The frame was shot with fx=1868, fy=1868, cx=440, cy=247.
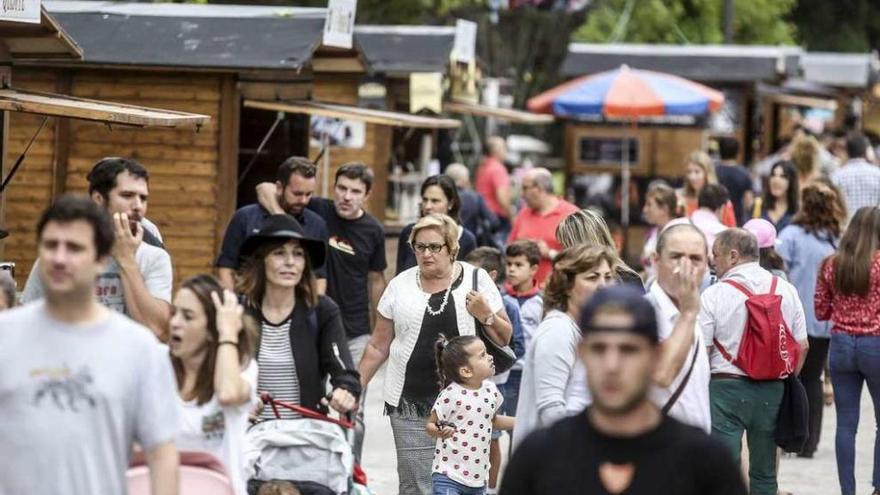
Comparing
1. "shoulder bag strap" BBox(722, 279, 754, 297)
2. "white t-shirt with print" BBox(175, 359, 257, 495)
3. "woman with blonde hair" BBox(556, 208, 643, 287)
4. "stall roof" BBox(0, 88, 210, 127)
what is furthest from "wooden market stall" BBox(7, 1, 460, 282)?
"white t-shirt with print" BBox(175, 359, 257, 495)

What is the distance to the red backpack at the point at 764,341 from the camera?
30.7 feet

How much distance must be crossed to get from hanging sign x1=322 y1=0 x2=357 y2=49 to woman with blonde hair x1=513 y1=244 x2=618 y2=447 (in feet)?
25.3

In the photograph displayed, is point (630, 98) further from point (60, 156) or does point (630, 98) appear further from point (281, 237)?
point (281, 237)

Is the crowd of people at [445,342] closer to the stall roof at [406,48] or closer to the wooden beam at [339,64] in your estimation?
the wooden beam at [339,64]

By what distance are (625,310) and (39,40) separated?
25.7ft

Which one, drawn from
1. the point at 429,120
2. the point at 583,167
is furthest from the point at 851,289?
the point at 583,167

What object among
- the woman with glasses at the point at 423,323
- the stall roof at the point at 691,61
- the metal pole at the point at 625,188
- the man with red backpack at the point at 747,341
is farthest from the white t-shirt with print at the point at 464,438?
the stall roof at the point at 691,61

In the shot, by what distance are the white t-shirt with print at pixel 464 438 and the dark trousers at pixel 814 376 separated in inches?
151

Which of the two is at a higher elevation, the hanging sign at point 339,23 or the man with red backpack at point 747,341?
the hanging sign at point 339,23

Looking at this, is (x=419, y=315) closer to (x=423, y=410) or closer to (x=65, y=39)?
(x=423, y=410)

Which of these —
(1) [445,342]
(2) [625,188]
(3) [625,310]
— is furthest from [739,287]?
(2) [625,188]

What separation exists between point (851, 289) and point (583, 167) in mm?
15626

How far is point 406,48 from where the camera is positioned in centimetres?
1973

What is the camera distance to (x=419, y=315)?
9.21 m
